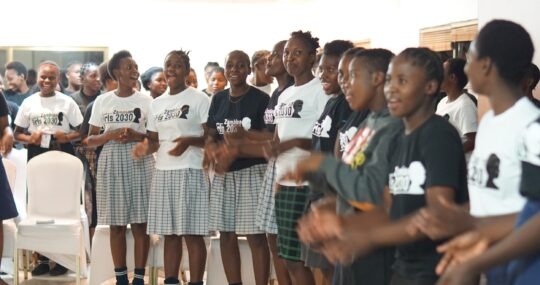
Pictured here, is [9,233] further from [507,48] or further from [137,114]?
[507,48]

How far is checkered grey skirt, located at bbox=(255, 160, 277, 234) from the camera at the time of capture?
15.3 feet

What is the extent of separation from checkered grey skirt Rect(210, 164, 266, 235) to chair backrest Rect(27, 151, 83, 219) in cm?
127

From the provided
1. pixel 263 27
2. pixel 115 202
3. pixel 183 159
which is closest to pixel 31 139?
pixel 115 202

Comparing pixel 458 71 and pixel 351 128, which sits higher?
pixel 458 71

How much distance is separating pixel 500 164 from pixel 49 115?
15.8 ft

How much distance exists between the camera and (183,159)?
532 centimetres

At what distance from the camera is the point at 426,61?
2.69 m

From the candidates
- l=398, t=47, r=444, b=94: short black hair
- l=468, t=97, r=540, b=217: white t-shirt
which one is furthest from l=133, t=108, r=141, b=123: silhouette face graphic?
l=468, t=97, r=540, b=217: white t-shirt

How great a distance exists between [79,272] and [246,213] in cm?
141

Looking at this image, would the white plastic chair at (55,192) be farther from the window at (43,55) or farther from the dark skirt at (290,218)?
the window at (43,55)

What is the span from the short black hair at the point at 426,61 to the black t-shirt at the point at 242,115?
2.29 m

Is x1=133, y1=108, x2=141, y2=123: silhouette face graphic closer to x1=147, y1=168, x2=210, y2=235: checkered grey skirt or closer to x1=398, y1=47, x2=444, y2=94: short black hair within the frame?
x1=147, y1=168, x2=210, y2=235: checkered grey skirt

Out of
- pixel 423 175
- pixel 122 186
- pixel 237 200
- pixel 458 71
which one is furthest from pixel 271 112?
pixel 423 175

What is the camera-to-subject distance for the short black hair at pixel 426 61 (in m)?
2.68
